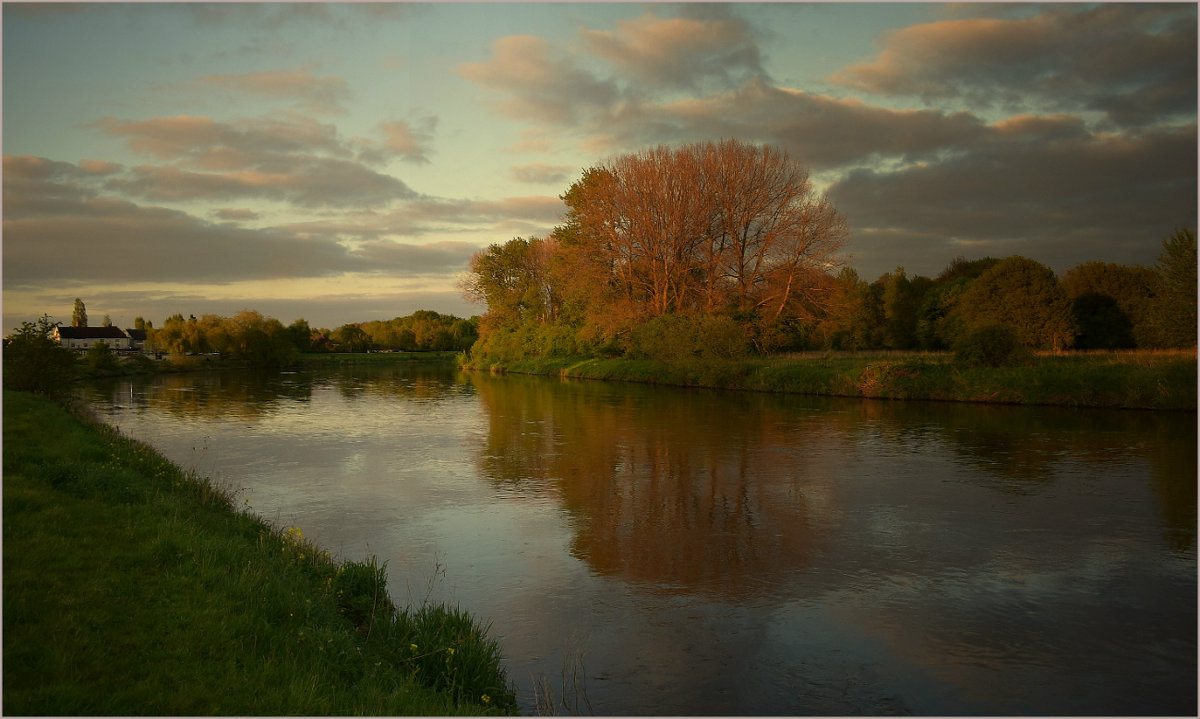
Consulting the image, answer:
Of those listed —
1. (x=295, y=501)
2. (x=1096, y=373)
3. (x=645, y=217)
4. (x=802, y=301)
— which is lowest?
(x=295, y=501)

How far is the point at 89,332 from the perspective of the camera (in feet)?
357

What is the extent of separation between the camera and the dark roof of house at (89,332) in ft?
323

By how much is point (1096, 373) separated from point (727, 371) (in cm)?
1559

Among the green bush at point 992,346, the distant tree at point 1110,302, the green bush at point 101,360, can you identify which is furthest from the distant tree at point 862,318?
the green bush at point 101,360

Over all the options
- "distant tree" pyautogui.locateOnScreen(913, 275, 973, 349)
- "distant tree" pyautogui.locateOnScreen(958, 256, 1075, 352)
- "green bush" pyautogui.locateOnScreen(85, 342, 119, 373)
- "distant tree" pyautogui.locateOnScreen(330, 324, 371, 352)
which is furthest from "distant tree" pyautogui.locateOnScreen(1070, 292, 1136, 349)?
"distant tree" pyautogui.locateOnScreen(330, 324, 371, 352)

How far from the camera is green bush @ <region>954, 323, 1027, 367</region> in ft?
91.6

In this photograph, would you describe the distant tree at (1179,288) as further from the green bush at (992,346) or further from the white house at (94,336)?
the white house at (94,336)

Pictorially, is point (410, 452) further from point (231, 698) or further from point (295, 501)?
point (231, 698)

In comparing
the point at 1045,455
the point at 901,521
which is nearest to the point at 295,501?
the point at 901,521

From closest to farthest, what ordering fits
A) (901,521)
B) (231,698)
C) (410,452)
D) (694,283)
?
(231,698)
(901,521)
(410,452)
(694,283)

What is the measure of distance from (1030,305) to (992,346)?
494 inches

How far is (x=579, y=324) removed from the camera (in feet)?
181

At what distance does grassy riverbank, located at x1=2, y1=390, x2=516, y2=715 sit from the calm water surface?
82cm

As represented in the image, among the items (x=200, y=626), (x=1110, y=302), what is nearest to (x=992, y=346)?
(x=1110, y=302)
